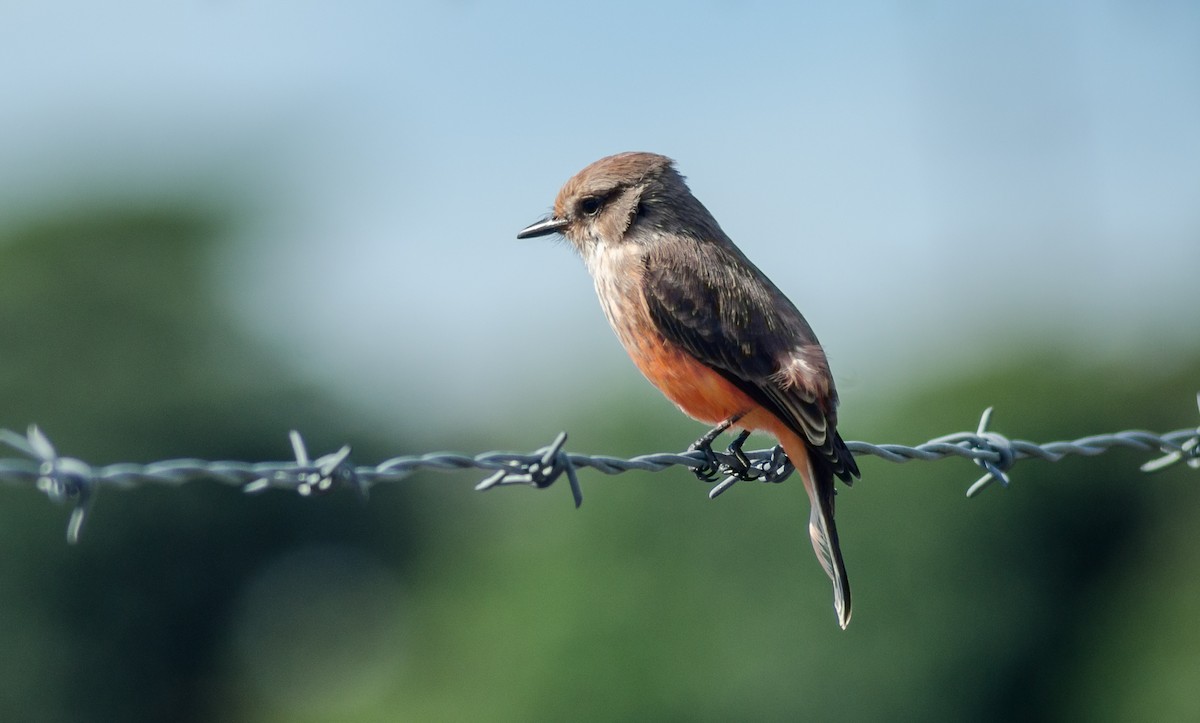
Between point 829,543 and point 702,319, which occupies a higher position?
point 702,319

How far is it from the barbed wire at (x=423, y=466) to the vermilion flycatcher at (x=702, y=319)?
197mm

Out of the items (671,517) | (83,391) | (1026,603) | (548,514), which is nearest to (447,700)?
(548,514)

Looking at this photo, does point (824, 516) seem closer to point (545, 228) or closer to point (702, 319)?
point (702, 319)

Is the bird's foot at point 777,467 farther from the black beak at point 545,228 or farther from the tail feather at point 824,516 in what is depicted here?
the black beak at point 545,228

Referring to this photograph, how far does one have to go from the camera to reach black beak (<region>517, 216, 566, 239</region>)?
638cm

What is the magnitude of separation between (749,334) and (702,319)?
0.19 meters

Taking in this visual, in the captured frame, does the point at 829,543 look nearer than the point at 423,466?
No

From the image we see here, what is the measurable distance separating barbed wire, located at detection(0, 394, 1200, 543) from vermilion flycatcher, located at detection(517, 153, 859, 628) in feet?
0.65

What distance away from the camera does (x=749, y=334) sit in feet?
17.6

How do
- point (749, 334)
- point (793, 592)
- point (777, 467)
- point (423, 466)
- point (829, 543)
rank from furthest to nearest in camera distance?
1. point (793, 592)
2. point (749, 334)
3. point (777, 467)
4. point (829, 543)
5. point (423, 466)

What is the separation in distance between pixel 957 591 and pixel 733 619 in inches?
94.6

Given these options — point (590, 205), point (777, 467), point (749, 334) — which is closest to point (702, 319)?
point (749, 334)

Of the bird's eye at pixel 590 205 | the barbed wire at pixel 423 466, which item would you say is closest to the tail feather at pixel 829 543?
the barbed wire at pixel 423 466

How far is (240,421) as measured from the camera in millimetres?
34469
